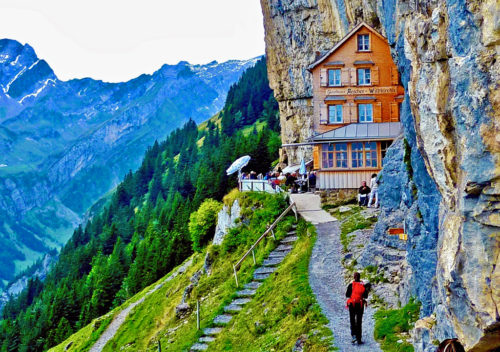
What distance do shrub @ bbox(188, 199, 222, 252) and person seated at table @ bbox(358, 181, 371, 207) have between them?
1483 centimetres

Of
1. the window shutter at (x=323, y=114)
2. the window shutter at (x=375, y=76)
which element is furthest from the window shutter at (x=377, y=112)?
the window shutter at (x=323, y=114)

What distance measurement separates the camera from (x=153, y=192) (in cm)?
16588

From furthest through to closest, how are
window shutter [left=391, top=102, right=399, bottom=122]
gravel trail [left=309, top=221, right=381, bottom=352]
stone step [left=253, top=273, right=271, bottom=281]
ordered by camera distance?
1. window shutter [left=391, top=102, right=399, bottom=122]
2. stone step [left=253, top=273, right=271, bottom=281]
3. gravel trail [left=309, top=221, right=381, bottom=352]

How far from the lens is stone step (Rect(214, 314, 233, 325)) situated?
26.1 metres

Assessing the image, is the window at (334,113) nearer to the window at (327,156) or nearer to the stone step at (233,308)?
the window at (327,156)

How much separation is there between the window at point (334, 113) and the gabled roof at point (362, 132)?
133 inches

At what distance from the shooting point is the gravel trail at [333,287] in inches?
715

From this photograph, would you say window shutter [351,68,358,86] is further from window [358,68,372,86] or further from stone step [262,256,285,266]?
stone step [262,256,285,266]

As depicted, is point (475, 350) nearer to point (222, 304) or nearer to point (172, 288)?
point (222, 304)

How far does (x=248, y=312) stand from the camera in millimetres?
25719

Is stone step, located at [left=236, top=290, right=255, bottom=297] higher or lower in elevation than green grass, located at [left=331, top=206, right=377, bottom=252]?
lower

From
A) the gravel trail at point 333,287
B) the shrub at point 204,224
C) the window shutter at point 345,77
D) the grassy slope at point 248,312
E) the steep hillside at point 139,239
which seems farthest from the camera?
the steep hillside at point 139,239

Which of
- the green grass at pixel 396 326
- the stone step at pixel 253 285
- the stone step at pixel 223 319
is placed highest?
the green grass at pixel 396 326

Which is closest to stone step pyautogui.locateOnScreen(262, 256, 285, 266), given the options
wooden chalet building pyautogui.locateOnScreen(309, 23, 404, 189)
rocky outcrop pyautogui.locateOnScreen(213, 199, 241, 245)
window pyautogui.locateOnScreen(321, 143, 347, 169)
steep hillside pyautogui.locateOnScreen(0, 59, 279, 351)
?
rocky outcrop pyautogui.locateOnScreen(213, 199, 241, 245)
